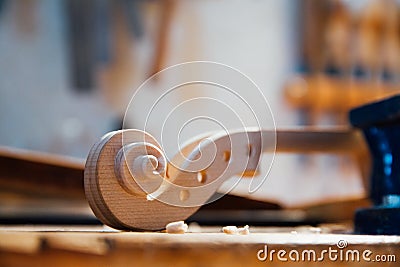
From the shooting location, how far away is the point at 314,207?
1.37 m

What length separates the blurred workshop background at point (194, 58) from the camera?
99.1 inches

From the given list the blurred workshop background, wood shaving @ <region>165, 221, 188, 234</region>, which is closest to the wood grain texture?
wood shaving @ <region>165, 221, 188, 234</region>

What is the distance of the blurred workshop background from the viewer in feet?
8.26

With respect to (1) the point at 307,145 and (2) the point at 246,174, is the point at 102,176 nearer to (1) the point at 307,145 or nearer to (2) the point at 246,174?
(2) the point at 246,174

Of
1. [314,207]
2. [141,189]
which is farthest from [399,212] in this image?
[314,207]

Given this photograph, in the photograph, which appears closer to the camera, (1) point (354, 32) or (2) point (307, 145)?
(2) point (307, 145)

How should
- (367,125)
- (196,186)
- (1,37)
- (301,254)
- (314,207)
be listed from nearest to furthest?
(301,254) < (196,186) < (367,125) < (314,207) < (1,37)

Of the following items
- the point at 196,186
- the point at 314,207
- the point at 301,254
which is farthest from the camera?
the point at 314,207

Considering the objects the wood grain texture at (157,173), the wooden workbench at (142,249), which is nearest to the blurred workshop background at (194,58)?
the wood grain texture at (157,173)

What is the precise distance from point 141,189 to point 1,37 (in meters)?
2.03

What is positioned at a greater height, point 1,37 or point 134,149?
point 134,149

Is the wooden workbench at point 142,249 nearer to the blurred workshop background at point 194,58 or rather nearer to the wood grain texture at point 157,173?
the wood grain texture at point 157,173

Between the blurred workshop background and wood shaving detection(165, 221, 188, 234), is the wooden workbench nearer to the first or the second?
wood shaving detection(165, 221, 188, 234)

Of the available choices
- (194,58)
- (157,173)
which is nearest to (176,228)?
(157,173)
